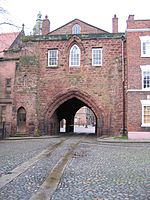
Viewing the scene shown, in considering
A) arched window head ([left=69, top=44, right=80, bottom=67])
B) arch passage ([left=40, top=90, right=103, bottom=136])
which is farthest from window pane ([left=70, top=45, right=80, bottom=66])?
arch passage ([left=40, top=90, right=103, bottom=136])

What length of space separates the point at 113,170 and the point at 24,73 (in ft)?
69.3

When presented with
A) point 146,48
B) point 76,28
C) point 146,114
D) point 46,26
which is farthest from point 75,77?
point 76,28

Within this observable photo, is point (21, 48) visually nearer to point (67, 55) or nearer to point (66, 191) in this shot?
point (67, 55)

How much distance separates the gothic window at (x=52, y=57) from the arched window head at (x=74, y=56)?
55.5 inches

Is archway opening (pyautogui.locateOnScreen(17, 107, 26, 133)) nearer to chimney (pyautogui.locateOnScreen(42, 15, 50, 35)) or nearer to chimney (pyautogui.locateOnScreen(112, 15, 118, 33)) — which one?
chimney (pyautogui.locateOnScreen(42, 15, 50, 35))

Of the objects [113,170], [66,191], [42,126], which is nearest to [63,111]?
[42,126]

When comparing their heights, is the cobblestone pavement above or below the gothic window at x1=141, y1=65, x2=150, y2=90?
below

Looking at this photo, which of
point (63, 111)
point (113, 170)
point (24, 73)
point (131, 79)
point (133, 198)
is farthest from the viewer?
point (63, 111)

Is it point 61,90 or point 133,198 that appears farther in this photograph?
point 61,90

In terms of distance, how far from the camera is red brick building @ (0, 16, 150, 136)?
90.8 feet

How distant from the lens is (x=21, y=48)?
1219 inches

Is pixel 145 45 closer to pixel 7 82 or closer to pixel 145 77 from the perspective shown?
pixel 145 77

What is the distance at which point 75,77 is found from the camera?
28906mm

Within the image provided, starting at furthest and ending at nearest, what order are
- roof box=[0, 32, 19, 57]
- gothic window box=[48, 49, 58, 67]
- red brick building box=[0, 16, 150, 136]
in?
gothic window box=[48, 49, 58, 67], red brick building box=[0, 16, 150, 136], roof box=[0, 32, 19, 57]
